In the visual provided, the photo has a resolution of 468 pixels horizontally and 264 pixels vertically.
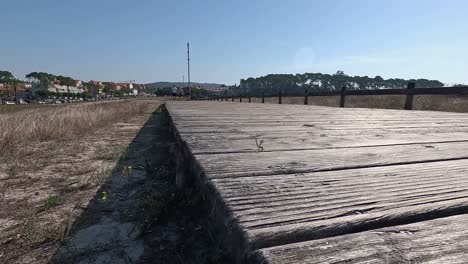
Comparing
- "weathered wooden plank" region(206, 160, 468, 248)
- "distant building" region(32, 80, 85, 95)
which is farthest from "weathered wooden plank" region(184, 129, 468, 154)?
Answer: "distant building" region(32, 80, 85, 95)

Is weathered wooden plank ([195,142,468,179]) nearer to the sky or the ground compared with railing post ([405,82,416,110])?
nearer to the ground

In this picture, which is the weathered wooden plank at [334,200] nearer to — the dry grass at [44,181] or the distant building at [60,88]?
the dry grass at [44,181]

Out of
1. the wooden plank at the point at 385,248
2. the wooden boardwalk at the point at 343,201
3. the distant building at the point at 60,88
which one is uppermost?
the distant building at the point at 60,88

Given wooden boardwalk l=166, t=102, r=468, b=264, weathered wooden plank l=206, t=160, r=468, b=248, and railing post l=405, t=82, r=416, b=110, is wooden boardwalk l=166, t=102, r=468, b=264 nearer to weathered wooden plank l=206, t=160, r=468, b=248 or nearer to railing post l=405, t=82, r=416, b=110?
weathered wooden plank l=206, t=160, r=468, b=248

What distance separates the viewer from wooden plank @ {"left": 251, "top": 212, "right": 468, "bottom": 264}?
2.05 ft

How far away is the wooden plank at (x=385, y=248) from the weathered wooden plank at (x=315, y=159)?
1.65 feet

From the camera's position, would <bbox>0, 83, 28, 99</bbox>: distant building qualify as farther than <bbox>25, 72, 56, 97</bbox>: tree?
No

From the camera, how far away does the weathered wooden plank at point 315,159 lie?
1234 millimetres

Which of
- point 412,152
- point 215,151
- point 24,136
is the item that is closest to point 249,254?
point 215,151

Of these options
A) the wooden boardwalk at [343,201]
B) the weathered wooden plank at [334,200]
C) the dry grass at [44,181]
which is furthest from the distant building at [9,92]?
the weathered wooden plank at [334,200]

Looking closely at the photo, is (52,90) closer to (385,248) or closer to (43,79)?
(43,79)

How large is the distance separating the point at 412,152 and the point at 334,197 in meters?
1.00

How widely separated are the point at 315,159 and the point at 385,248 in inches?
31.4

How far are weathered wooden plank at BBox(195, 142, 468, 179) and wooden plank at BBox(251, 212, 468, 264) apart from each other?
0.50 metres
